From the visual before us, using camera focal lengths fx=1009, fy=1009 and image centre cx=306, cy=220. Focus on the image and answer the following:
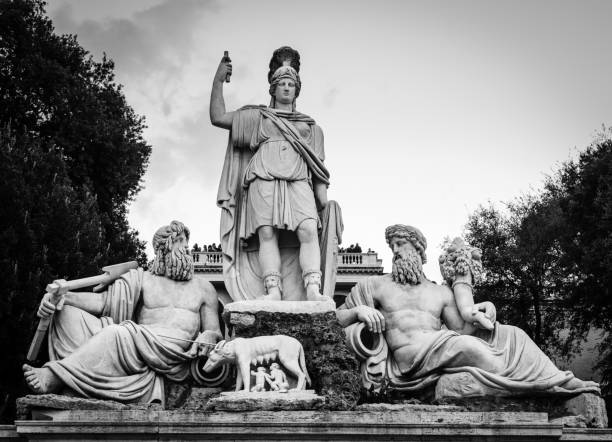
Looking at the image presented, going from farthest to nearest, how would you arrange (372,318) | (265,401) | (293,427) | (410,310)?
(410,310)
(372,318)
(265,401)
(293,427)

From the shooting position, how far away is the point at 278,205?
475 inches

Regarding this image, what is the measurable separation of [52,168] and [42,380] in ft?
38.5

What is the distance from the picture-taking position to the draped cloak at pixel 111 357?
10.5 meters

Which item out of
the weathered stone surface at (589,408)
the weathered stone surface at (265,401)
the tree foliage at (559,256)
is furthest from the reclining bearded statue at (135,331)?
the tree foliage at (559,256)

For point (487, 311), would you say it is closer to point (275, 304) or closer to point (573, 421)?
point (573, 421)

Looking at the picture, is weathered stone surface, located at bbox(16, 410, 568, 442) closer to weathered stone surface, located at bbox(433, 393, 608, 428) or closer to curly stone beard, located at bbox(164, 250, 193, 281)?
weathered stone surface, located at bbox(433, 393, 608, 428)

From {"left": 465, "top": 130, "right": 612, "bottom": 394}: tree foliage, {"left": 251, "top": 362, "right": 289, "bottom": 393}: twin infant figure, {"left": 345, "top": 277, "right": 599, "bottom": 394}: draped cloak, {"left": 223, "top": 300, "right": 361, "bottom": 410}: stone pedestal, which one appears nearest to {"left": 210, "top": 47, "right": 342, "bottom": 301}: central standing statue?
{"left": 223, "top": 300, "right": 361, "bottom": 410}: stone pedestal

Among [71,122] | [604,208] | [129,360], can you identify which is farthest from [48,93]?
[129,360]

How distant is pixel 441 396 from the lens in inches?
424

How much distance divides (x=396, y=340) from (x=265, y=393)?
1.87 meters

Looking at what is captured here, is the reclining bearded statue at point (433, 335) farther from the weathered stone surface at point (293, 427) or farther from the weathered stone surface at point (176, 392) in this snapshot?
the weathered stone surface at point (176, 392)

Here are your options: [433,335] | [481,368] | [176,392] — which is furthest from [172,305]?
[481,368]

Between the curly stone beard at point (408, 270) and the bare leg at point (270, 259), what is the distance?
1.37m

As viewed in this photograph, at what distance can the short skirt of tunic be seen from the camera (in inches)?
472
